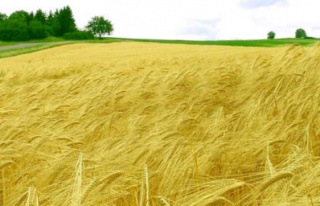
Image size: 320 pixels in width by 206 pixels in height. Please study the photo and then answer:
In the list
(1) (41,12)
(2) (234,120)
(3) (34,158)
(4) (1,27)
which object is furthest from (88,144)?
(1) (41,12)

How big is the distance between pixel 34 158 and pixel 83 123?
1.09m

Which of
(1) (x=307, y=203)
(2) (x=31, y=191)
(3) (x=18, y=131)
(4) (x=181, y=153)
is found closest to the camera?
(1) (x=307, y=203)

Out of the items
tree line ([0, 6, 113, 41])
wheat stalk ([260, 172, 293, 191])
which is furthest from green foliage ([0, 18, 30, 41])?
wheat stalk ([260, 172, 293, 191])

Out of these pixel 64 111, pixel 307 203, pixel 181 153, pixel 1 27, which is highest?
pixel 307 203

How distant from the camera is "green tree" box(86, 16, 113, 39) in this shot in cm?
7612

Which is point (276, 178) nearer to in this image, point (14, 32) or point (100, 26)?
point (14, 32)

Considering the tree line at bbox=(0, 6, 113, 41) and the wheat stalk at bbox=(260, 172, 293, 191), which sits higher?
the wheat stalk at bbox=(260, 172, 293, 191)

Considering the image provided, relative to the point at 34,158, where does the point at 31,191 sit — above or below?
above

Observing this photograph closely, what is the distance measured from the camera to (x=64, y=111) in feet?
15.8

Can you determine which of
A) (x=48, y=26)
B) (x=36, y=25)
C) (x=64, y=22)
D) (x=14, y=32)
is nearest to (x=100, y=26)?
(x=64, y=22)

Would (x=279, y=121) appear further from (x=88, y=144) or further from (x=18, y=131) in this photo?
(x=18, y=131)

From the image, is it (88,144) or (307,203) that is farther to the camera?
(88,144)

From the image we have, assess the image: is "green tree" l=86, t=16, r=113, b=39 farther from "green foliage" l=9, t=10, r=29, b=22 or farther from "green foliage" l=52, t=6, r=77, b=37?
"green foliage" l=9, t=10, r=29, b=22

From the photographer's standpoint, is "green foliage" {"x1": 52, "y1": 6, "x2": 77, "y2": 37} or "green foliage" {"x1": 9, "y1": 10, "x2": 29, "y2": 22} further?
"green foliage" {"x1": 9, "y1": 10, "x2": 29, "y2": 22}
